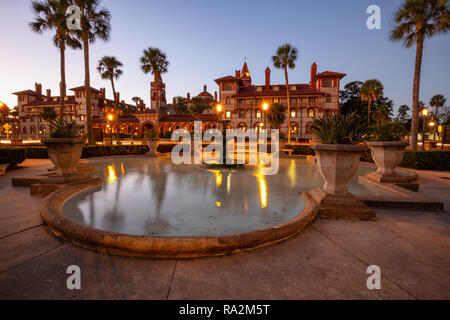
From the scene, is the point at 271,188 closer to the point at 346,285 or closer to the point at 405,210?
the point at 405,210

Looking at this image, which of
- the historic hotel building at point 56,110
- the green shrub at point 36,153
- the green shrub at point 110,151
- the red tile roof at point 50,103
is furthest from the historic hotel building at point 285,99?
the red tile roof at point 50,103

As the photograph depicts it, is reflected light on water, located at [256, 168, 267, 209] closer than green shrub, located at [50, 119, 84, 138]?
Yes

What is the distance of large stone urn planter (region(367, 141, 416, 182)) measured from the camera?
6.48 metres

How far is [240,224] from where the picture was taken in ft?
12.5

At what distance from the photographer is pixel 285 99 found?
4306 cm

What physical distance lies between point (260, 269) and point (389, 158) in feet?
21.7

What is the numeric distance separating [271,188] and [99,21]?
20.6 m

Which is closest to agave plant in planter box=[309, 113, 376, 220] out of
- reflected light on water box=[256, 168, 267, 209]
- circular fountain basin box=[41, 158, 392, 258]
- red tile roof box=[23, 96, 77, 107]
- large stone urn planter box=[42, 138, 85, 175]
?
circular fountain basin box=[41, 158, 392, 258]

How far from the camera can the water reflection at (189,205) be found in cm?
376

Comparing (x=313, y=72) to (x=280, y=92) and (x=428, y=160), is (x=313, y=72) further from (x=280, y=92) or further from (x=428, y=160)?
(x=428, y=160)

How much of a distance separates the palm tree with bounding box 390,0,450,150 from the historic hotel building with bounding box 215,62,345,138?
2668 cm

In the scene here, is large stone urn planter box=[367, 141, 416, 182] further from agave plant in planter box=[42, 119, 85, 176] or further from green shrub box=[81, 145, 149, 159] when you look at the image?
green shrub box=[81, 145, 149, 159]

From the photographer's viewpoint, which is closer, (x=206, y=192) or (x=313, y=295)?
(x=313, y=295)
